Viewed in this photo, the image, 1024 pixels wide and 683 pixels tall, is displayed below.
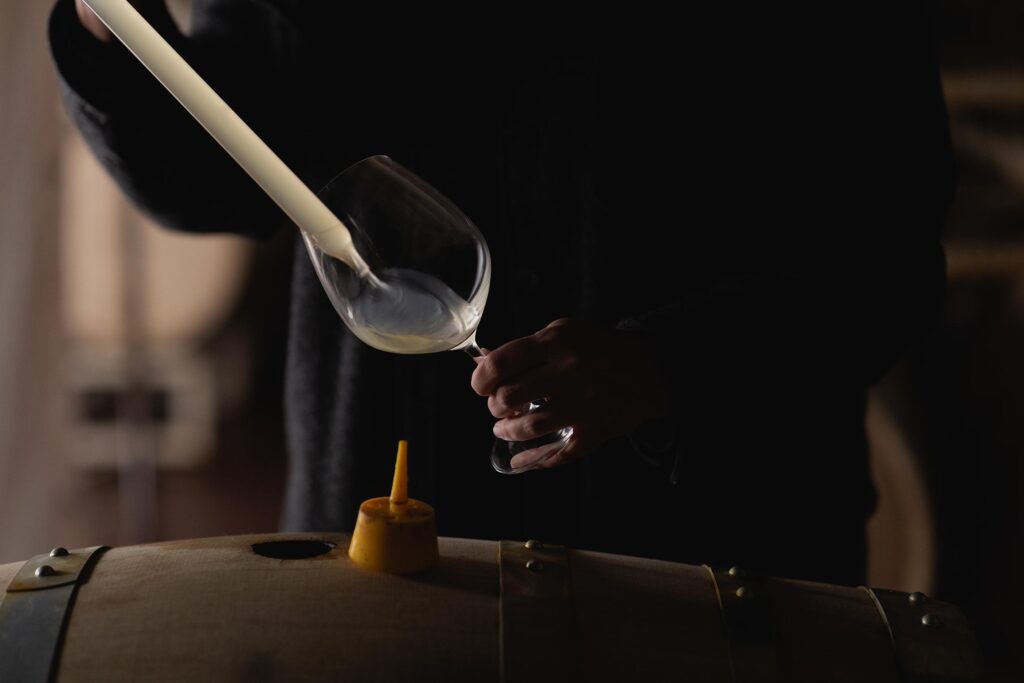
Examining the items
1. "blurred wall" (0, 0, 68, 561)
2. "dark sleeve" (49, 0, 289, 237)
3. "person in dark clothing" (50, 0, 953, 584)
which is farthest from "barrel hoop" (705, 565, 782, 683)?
"blurred wall" (0, 0, 68, 561)

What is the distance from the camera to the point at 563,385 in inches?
22.1

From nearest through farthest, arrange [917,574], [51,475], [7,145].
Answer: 1. [917,574]
2. [7,145]
3. [51,475]

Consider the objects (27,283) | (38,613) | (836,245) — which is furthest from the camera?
(27,283)

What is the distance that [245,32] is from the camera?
895mm

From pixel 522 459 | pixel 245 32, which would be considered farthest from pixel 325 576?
pixel 245 32

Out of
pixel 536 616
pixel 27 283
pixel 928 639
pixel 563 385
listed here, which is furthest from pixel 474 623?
pixel 27 283

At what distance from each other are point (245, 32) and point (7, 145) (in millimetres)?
660

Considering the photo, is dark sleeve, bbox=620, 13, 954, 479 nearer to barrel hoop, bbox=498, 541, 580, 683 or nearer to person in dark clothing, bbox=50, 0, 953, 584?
person in dark clothing, bbox=50, 0, 953, 584

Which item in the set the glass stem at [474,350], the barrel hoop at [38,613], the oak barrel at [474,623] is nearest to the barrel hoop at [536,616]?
the oak barrel at [474,623]

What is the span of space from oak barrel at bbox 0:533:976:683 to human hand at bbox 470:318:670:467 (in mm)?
81

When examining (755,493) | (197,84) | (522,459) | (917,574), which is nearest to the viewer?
(197,84)

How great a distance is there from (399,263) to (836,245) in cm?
39

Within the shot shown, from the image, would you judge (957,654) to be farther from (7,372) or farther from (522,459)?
(7,372)

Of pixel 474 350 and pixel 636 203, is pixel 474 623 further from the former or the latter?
pixel 636 203
